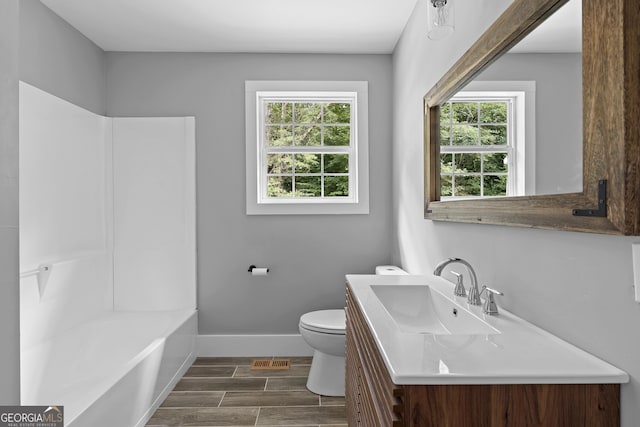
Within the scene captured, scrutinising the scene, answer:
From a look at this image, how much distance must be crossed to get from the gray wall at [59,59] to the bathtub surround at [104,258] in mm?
110

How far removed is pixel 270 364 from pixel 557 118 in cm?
268

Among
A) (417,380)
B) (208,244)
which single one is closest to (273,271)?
(208,244)

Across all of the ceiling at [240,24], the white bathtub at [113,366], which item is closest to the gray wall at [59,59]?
the ceiling at [240,24]

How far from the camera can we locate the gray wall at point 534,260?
927 mm

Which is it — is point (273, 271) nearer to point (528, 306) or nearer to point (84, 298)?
point (84, 298)

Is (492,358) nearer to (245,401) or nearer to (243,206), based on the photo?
(245,401)

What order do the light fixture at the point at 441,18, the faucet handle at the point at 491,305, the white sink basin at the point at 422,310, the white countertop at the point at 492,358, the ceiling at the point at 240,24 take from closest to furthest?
the white countertop at the point at 492,358
the faucet handle at the point at 491,305
the white sink basin at the point at 422,310
the light fixture at the point at 441,18
the ceiling at the point at 240,24

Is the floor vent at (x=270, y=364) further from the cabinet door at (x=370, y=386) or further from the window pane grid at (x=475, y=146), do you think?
the window pane grid at (x=475, y=146)

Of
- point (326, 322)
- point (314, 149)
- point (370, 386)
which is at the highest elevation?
point (314, 149)

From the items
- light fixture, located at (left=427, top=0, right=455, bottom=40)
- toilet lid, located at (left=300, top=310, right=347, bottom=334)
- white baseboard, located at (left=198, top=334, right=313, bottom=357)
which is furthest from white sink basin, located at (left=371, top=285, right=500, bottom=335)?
white baseboard, located at (left=198, top=334, right=313, bottom=357)

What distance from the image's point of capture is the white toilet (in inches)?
101

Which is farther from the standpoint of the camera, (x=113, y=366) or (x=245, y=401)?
(x=245, y=401)

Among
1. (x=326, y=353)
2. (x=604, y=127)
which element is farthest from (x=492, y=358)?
(x=326, y=353)

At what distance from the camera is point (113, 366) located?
92.2 inches
